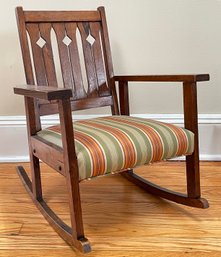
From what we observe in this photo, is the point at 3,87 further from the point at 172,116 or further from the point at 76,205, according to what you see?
the point at 76,205

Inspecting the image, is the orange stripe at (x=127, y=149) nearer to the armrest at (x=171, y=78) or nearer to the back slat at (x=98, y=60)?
the armrest at (x=171, y=78)

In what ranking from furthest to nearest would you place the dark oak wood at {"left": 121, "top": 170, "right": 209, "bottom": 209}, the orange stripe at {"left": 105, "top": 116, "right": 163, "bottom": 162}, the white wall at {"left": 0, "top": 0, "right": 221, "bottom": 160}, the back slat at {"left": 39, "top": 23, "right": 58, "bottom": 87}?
1. the white wall at {"left": 0, "top": 0, "right": 221, "bottom": 160}
2. the back slat at {"left": 39, "top": 23, "right": 58, "bottom": 87}
3. the dark oak wood at {"left": 121, "top": 170, "right": 209, "bottom": 209}
4. the orange stripe at {"left": 105, "top": 116, "right": 163, "bottom": 162}

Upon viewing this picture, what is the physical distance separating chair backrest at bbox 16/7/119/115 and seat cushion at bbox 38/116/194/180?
199mm

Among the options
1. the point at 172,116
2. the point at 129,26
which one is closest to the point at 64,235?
the point at 172,116

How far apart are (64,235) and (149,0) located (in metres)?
1.04

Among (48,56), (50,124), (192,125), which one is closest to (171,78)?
(192,125)

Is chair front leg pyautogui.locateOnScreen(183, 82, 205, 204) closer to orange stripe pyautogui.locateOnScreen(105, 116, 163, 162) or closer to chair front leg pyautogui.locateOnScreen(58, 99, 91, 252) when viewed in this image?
orange stripe pyautogui.locateOnScreen(105, 116, 163, 162)

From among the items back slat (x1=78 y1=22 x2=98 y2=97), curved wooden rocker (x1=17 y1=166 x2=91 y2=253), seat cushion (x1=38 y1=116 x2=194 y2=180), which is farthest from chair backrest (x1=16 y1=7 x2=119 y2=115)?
curved wooden rocker (x1=17 y1=166 x2=91 y2=253)

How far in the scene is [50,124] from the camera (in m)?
1.69

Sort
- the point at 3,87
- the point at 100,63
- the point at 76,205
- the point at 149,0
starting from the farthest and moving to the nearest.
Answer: the point at 3,87 → the point at 149,0 → the point at 100,63 → the point at 76,205

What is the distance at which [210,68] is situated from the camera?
1.58 metres

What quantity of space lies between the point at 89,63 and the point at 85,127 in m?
0.34

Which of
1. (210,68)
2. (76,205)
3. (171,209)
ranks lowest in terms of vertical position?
(171,209)

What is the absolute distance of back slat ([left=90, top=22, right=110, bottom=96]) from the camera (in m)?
1.33
